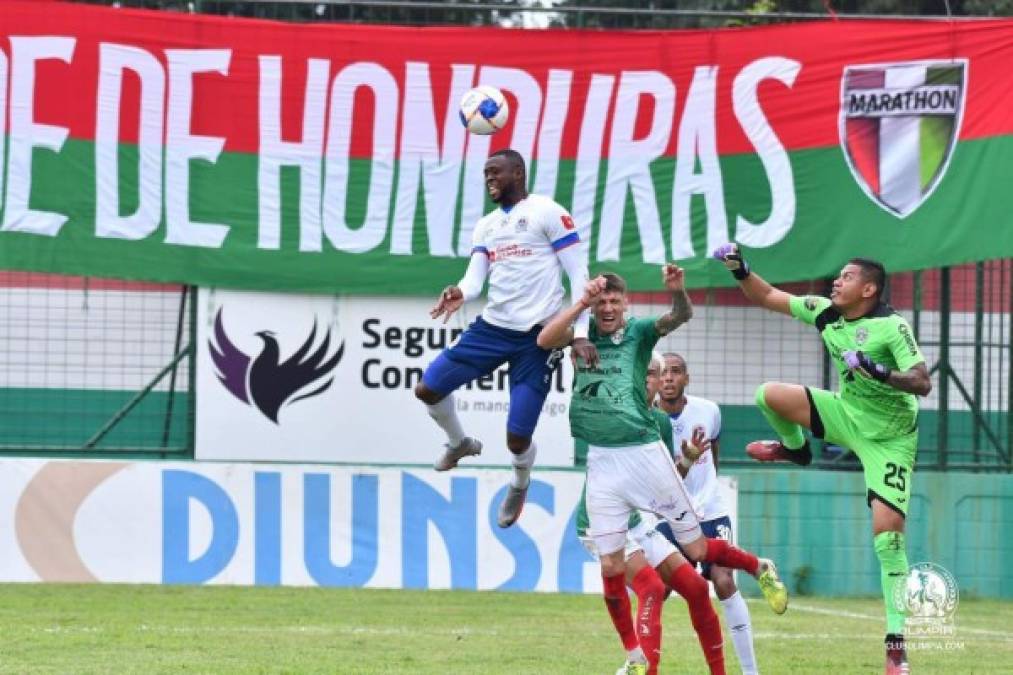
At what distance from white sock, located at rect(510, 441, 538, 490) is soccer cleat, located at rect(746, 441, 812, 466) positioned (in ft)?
5.84

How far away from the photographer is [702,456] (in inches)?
517

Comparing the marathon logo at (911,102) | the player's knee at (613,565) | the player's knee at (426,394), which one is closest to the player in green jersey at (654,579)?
the player's knee at (613,565)

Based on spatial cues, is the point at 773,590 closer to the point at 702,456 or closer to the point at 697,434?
the point at 697,434

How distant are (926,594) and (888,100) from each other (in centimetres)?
526

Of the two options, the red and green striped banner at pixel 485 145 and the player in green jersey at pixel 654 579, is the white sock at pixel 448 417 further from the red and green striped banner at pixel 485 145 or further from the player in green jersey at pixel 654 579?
the red and green striped banner at pixel 485 145

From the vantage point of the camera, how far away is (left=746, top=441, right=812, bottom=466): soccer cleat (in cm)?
1230

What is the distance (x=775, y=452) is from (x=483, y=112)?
3.14 m

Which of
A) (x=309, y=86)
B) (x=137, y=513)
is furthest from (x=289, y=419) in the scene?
(x=309, y=86)

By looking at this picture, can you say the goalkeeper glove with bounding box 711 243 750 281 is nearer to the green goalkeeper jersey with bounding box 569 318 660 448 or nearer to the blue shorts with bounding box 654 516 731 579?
the green goalkeeper jersey with bounding box 569 318 660 448

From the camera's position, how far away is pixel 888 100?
18.2 m

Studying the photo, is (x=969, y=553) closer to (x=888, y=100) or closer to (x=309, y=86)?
(x=888, y=100)

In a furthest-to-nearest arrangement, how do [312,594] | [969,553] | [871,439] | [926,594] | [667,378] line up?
[969,553] → [312,594] → [926,594] → [667,378] → [871,439]

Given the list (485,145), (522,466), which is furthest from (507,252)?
(485,145)

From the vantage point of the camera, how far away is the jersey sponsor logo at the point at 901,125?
1809 cm
